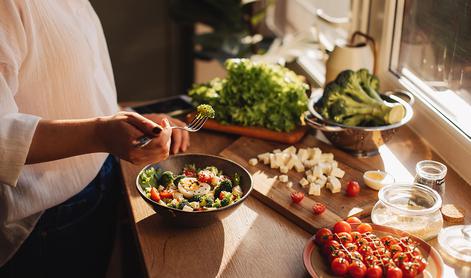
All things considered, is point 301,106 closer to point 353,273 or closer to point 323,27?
point 353,273

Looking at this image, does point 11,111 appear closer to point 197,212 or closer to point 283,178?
point 197,212

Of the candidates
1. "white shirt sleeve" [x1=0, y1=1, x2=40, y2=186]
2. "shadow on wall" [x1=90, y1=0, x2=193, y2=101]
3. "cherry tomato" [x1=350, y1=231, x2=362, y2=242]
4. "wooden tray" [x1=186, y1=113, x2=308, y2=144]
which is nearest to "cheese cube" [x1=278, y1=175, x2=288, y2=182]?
"wooden tray" [x1=186, y1=113, x2=308, y2=144]

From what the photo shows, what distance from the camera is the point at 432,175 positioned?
140 centimetres

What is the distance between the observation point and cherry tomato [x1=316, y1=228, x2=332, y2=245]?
3.94 ft

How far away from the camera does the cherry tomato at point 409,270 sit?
3.60 ft

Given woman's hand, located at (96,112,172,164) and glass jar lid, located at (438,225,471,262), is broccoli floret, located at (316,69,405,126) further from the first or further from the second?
woman's hand, located at (96,112,172,164)

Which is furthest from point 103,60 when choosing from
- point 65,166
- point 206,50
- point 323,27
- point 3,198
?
point 206,50

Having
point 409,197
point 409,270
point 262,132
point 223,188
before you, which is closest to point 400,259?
point 409,270

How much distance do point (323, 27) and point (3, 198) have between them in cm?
171

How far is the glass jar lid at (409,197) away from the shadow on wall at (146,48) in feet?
8.59

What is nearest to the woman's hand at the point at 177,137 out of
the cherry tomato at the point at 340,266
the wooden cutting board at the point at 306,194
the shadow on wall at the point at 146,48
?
the wooden cutting board at the point at 306,194

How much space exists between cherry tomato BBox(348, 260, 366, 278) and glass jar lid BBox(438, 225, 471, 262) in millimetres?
250

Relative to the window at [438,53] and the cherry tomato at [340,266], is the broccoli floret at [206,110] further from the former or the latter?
the window at [438,53]

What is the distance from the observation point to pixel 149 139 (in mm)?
1238
